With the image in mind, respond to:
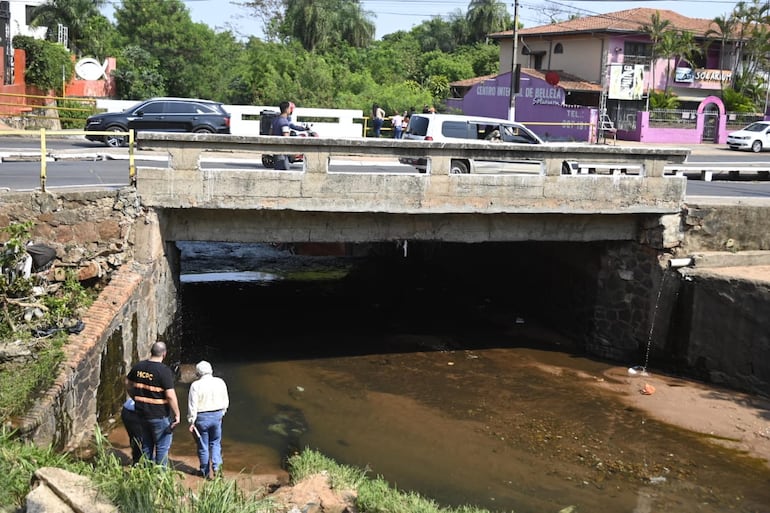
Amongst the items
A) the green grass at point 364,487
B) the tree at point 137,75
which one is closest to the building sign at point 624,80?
the tree at point 137,75

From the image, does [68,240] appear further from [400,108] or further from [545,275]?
[400,108]

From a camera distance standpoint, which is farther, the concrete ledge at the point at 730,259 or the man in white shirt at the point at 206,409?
the concrete ledge at the point at 730,259

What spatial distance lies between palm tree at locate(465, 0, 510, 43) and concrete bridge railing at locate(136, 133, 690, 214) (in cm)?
5587

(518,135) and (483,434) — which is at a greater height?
(518,135)

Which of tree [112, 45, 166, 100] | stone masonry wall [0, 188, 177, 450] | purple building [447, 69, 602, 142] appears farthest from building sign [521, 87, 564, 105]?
stone masonry wall [0, 188, 177, 450]

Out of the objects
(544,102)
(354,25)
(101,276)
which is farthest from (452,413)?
(354,25)

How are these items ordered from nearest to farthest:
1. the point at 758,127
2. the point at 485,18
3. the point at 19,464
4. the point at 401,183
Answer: the point at 19,464, the point at 401,183, the point at 758,127, the point at 485,18

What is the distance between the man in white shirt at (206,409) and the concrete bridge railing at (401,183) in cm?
473

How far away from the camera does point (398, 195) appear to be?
548 inches

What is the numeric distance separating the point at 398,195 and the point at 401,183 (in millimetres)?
205

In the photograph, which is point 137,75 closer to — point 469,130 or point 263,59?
point 263,59

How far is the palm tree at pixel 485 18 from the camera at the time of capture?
68312mm

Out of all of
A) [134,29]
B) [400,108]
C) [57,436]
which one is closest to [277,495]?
[57,436]

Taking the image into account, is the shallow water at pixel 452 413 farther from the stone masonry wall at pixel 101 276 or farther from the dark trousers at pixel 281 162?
the dark trousers at pixel 281 162
